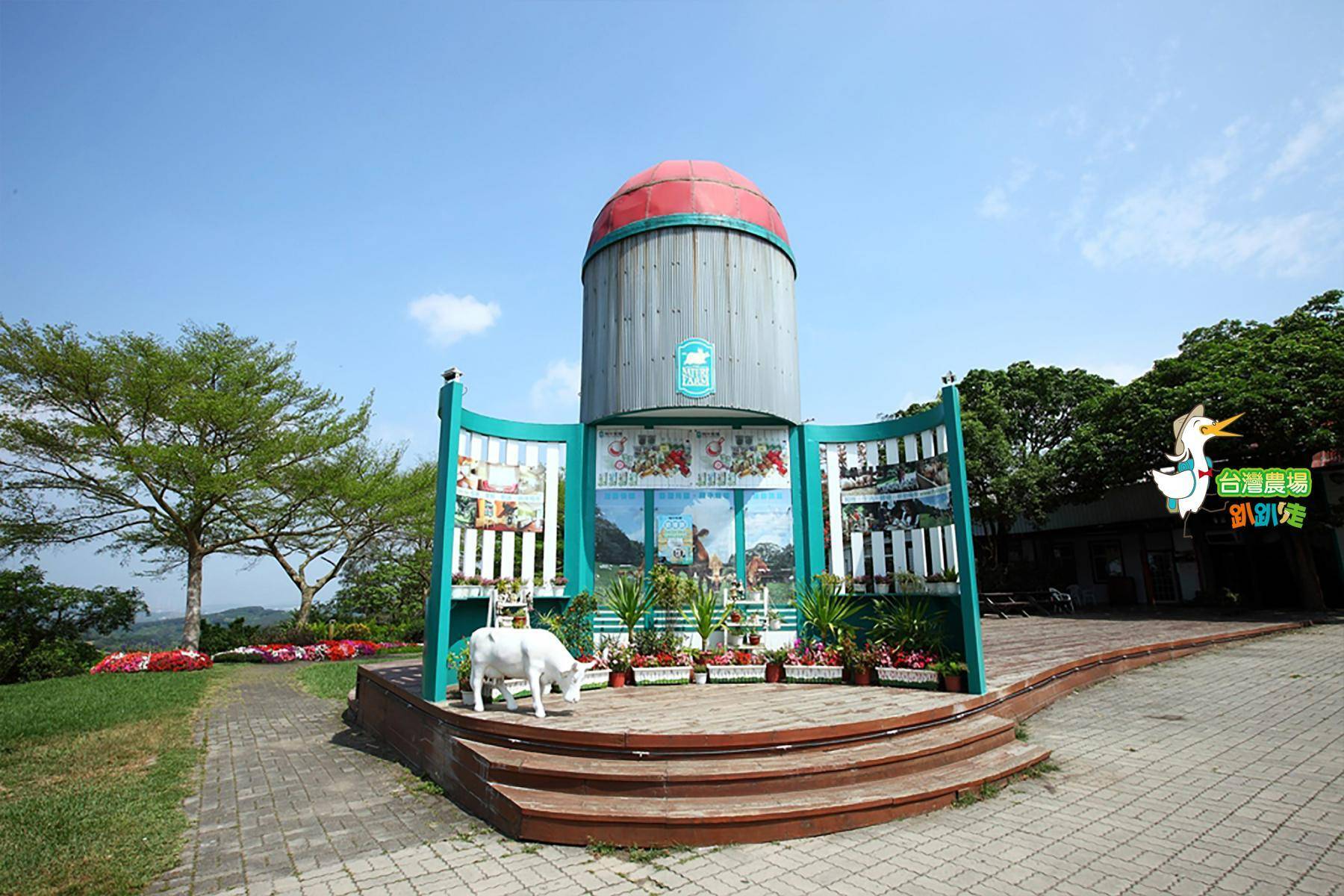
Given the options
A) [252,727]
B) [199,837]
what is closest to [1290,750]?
[199,837]

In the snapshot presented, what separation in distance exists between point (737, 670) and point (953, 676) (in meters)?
2.64

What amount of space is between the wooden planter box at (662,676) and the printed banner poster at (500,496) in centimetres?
239

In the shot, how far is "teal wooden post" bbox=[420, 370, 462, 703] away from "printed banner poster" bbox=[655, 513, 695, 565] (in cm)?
315

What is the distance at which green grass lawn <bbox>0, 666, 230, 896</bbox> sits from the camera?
4551mm

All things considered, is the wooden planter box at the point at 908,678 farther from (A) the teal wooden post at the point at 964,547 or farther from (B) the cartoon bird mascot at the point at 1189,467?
(B) the cartoon bird mascot at the point at 1189,467

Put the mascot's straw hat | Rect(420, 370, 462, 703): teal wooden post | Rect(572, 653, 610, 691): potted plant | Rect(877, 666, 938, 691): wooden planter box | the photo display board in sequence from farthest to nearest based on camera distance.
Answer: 1. the mascot's straw hat
2. the photo display board
3. Rect(572, 653, 610, 691): potted plant
4. Rect(877, 666, 938, 691): wooden planter box
5. Rect(420, 370, 462, 703): teal wooden post

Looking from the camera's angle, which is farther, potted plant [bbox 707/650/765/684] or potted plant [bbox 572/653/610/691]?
potted plant [bbox 707/650/765/684]

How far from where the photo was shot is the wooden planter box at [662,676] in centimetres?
856

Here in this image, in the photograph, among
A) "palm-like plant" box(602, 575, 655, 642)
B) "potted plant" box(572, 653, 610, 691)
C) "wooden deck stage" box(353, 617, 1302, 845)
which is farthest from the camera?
"palm-like plant" box(602, 575, 655, 642)

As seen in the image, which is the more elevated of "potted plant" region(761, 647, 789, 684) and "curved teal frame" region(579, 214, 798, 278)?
"curved teal frame" region(579, 214, 798, 278)

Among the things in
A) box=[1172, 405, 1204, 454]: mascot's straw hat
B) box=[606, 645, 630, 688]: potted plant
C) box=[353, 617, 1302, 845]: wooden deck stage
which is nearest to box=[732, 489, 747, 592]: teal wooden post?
box=[606, 645, 630, 688]: potted plant

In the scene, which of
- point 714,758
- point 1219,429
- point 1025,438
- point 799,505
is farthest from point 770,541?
point 1025,438

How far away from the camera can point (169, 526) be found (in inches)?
841

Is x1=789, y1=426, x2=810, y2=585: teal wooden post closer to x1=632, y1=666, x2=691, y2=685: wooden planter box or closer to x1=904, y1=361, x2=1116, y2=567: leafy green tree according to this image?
x1=632, y1=666, x2=691, y2=685: wooden planter box
